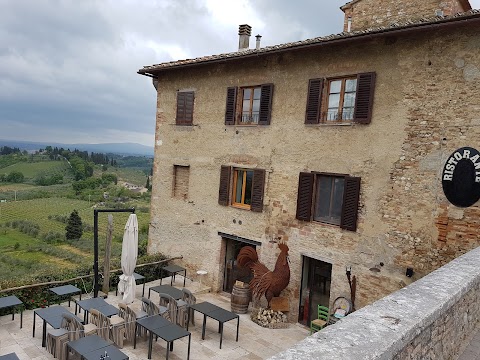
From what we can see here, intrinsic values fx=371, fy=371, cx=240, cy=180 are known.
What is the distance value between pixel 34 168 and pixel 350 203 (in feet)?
375

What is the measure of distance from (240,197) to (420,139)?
5.53 meters

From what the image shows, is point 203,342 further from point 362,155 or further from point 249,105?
point 249,105

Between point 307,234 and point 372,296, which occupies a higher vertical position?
point 307,234

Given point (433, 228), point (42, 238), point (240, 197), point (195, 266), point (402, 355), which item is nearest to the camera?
point (402, 355)

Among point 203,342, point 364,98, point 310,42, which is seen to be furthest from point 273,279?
point 310,42

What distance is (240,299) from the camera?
34.6ft

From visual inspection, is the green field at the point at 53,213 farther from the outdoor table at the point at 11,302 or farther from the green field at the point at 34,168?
the outdoor table at the point at 11,302

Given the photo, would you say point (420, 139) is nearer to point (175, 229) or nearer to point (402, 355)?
point (402, 355)

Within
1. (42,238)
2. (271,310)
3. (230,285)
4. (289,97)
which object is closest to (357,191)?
(289,97)

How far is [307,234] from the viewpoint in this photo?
396 inches

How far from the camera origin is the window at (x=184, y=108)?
12945 millimetres

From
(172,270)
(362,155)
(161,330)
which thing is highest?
(362,155)

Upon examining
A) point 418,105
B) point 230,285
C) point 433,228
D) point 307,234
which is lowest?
point 230,285

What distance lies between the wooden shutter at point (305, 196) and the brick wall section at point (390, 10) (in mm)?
5493
